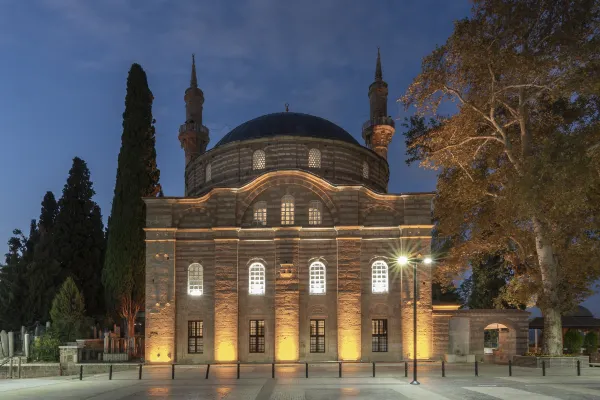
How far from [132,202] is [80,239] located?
10.2 m

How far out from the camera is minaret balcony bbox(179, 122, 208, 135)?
1927 inches

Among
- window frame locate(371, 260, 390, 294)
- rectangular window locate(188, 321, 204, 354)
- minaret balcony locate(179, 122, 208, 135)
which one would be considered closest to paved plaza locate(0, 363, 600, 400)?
rectangular window locate(188, 321, 204, 354)

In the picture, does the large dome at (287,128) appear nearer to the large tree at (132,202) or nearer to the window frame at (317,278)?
the large tree at (132,202)

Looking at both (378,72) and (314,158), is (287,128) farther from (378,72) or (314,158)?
(378,72)

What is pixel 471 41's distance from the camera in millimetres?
26125

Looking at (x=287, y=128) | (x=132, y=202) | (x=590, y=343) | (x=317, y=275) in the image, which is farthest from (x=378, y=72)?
(x=590, y=343)

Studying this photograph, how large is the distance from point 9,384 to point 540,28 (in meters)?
28.1

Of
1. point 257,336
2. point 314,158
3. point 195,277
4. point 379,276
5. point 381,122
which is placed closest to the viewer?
point 257,336

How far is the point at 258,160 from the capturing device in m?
38.3

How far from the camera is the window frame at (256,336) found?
107ft

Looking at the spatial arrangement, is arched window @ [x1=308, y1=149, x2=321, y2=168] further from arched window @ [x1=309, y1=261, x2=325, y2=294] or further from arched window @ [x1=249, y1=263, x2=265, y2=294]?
arched window @ [x1=249, y1=263, x2=265, y2=294]

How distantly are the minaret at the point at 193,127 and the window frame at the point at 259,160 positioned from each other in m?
12.3

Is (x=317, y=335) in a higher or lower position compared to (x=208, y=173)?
lower

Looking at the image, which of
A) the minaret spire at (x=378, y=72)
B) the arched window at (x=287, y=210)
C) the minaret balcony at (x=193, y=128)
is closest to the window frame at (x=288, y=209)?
the arched window at (x=287, y=210)
